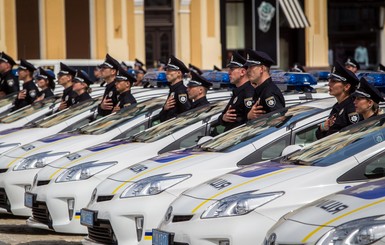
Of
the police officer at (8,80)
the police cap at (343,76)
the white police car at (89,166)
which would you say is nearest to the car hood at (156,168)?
the white police car at (89,166)

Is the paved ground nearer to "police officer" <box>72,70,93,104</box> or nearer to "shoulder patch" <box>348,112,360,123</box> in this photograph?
"shoulder patch" <box>348,112,360,123</box>

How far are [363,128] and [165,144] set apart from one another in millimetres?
2860

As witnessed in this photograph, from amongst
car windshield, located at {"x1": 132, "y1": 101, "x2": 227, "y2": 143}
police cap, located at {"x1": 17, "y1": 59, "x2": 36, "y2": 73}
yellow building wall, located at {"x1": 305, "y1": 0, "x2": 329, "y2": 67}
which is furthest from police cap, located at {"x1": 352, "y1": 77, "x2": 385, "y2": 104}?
yellow building wall, located at {"x1": 305, "y1": 0, "x2": 329, "y2": 67}

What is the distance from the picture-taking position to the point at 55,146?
1289 cm

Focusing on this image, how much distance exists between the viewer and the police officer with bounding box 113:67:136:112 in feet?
47.3

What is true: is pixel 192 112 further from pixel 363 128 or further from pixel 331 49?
pixel 331 49

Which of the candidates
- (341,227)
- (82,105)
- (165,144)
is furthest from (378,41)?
(341,227)

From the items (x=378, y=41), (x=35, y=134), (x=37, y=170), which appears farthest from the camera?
(x=378, y=41)

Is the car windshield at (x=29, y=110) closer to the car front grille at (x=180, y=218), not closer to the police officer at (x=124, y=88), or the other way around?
the police officer at (x=124, y=88)

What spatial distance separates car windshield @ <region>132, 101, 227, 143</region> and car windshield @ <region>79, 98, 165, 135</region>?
1.09 metres

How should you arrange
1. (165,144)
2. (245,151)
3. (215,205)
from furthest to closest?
(165,144)
(245,151)
(215,205)

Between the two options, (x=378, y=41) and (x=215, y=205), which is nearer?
(x=215, y=205)

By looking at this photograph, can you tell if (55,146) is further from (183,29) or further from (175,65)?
(183,29)

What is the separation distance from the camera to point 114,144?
11.9 metres
